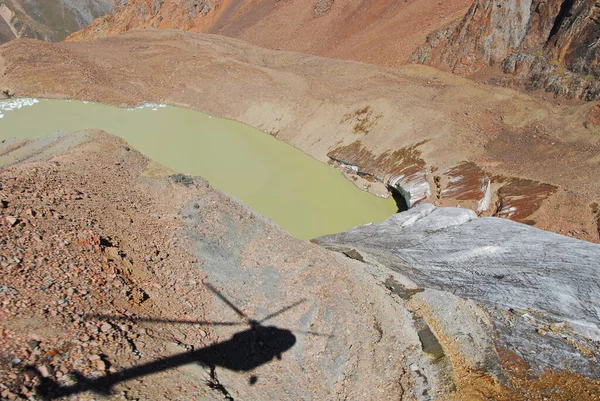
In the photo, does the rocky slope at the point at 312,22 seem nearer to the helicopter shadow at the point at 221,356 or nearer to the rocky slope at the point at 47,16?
the helicopter shadow at the point at 221,356

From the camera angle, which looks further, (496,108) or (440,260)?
(496,108)

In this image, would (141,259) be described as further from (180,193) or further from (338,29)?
(338,29)

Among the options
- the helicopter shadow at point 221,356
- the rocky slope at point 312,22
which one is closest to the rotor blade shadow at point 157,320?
the helicopter shadow at point 221,356

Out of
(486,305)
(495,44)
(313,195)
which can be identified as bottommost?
(313,195)

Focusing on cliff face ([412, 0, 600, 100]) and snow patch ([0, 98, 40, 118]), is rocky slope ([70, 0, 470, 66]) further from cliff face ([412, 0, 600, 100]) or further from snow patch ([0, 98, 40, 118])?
snow patch ([0, 98, 40, 118])

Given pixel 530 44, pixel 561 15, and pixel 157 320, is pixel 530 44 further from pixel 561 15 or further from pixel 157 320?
pixel 157 320

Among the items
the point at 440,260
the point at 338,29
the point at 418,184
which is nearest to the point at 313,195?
the point at 418,184

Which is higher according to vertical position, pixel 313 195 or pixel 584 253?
pixel 584 253

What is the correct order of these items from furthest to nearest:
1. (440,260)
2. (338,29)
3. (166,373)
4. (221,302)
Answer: (338,29), (440,260), (221,302), (166,373)
